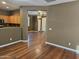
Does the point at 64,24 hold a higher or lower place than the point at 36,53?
higher

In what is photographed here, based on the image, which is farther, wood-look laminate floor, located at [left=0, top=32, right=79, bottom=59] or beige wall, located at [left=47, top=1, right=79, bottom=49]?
beige wall, located at [left=47, top=1, right=79, bottom=49]

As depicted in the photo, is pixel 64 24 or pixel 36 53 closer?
pixel 36 53

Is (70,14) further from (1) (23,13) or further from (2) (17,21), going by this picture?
(2) (17,21)

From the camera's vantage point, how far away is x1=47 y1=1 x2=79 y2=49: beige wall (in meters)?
6.13

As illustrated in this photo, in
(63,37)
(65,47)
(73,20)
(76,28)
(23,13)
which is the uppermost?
(23,13)

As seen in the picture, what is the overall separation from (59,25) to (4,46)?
3407 mm

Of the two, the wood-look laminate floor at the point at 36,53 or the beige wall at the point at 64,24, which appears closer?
the wood-look laminate floor at the point at 36,53

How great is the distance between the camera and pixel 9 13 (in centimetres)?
1268

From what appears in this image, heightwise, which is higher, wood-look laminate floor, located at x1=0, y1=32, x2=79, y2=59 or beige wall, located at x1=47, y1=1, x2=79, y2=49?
beige wall, located at x1=47, y1=1, x2=79, y2=49

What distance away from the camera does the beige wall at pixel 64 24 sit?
613 centimetres

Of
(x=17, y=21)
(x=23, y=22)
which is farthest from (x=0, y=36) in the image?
(x=17, y=21)

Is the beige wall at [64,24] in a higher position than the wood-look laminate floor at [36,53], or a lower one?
higher

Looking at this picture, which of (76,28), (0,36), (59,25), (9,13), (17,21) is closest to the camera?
(76,28)

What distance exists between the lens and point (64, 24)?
687cm
